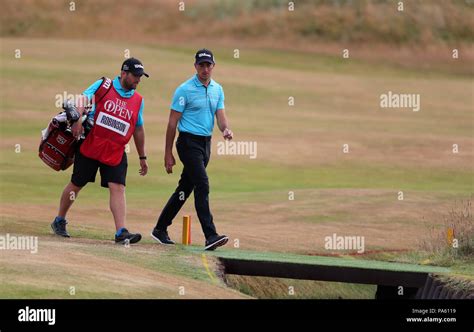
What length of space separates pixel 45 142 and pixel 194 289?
12.0ft

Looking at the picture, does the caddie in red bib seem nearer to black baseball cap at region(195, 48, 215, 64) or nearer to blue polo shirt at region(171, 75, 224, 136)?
blue polo shirt at region(171, 75, 224, 136)

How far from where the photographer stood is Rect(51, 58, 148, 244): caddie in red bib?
14.3 meters

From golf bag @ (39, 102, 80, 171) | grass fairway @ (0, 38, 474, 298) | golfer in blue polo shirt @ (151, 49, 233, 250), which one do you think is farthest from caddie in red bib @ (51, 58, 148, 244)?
grass fairway @ (0, 38, 474, 298)

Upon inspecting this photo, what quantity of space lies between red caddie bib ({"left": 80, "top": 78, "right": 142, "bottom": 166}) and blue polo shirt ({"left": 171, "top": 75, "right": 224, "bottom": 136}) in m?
0.50

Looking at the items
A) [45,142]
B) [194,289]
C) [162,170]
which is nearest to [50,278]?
[194,289]

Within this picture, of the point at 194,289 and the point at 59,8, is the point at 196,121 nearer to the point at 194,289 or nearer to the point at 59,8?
the point at 194,289

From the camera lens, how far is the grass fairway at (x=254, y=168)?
12.8 m

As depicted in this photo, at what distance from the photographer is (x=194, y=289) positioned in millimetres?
11828

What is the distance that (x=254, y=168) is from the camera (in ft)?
104

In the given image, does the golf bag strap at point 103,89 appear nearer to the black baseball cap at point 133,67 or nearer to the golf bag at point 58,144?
the black baseball cap at point 133,67

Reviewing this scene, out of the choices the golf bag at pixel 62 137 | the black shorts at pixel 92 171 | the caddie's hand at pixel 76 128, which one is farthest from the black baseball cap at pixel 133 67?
the black shorts at pixel 92 171

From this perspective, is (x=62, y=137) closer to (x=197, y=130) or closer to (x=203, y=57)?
(x=197, y=130)

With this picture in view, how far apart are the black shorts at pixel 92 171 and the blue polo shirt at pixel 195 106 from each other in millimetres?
838

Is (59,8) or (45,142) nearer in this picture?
(45,142)
